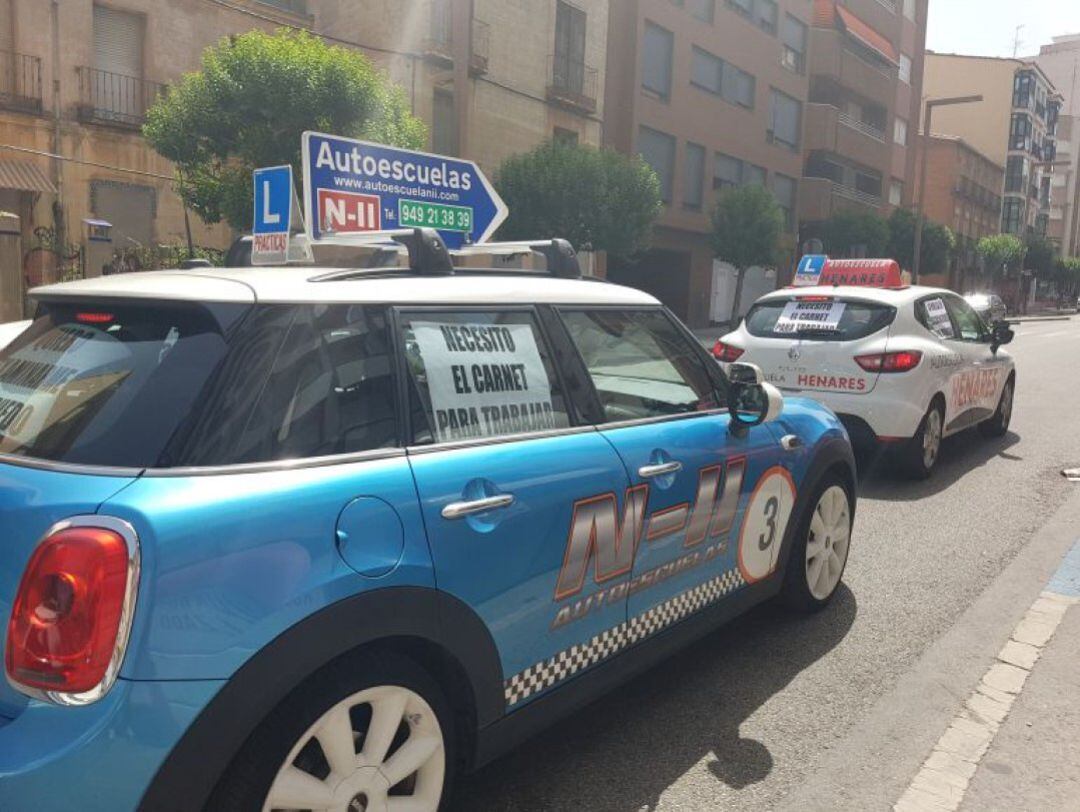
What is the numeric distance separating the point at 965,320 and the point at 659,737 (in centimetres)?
619

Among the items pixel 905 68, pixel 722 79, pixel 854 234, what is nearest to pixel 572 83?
pixel 722 79

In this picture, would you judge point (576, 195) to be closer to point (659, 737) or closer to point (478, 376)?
point (659, 737)

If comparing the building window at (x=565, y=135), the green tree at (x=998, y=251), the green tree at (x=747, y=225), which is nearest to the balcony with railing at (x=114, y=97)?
the building window at (x=565, y=135)

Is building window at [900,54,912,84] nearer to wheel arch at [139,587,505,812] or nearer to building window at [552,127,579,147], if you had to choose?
building window at [552,127,579,147]

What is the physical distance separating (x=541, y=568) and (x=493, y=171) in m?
22.7

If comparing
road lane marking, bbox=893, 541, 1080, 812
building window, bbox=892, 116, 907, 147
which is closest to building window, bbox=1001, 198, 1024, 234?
building window, bbox=892, 116, 907, 147

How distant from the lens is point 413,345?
93.7 inches

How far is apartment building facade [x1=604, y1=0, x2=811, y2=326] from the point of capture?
27.3m

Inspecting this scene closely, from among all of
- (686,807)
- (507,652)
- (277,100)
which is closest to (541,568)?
(507,652)

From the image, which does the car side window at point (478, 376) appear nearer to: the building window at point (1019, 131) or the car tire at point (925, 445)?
the car tire at point (925, 445)

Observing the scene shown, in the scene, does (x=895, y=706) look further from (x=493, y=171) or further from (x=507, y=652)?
(x=493, y=171)

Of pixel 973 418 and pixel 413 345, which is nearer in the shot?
pixel 413 345

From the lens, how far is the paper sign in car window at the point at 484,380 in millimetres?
2402

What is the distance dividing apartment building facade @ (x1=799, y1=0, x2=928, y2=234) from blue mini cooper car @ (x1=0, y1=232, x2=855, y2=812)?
36170 mm
